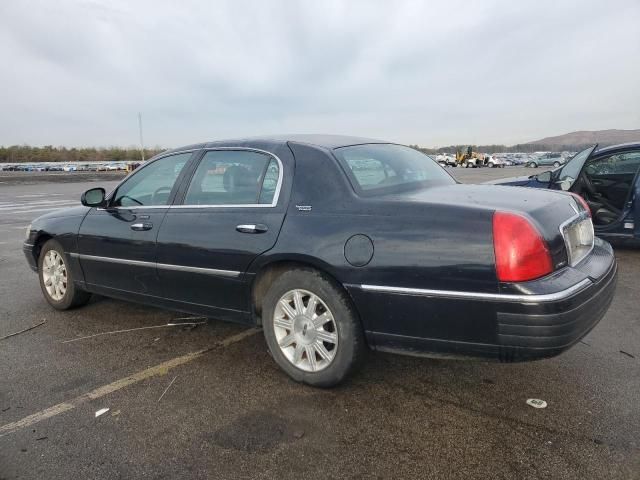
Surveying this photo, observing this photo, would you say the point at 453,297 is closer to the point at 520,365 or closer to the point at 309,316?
the point at 309,316

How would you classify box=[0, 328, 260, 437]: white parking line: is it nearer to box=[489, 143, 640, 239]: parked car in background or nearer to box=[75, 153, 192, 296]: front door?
box=[75, 153, 192, 296]: front door

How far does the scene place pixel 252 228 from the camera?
331 centimetres

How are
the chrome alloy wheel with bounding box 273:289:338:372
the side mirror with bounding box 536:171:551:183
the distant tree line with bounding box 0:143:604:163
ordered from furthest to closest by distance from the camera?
the distant tree line with bounding box 0:143:604:163 < the side mirror with bounding box 536:171:551:183 < the chrome alloy wheel with bounding box 273:289:338:372

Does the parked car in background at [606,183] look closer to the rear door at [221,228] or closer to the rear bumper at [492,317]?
the rear bumper at [492,317]

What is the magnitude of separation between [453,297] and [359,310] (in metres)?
0.57

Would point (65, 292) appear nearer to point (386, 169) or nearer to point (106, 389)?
point (106, 389)

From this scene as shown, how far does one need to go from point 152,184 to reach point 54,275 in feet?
5.23

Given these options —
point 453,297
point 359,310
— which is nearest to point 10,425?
point 359,310

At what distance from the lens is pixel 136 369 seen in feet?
11.5

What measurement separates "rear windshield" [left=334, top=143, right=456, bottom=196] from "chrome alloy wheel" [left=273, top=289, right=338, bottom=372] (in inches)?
30.4

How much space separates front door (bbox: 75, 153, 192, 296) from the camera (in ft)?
13.0

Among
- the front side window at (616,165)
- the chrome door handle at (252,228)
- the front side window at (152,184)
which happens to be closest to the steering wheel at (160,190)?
the front side window at (152,184)

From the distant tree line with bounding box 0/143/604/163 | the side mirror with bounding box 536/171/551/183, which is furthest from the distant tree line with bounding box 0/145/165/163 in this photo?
the side mirror with bounding box 536/171/551/183

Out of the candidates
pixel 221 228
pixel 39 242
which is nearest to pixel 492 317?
pixel 221 228
